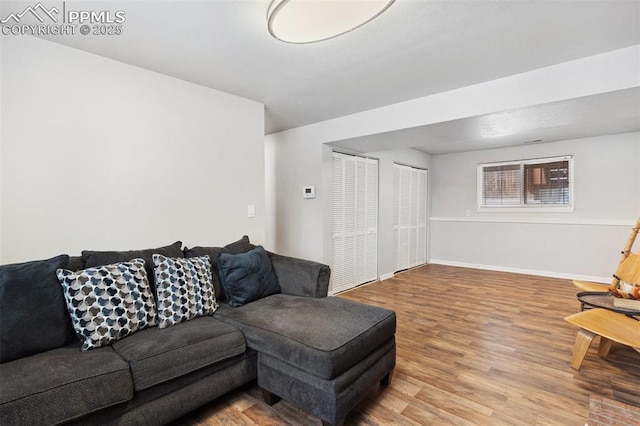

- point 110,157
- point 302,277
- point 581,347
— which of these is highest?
point 110,157

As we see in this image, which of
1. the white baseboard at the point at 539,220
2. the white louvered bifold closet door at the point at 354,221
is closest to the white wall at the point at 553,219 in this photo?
the white baseboard at the point at 539,220

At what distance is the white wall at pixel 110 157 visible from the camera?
76.5 inches

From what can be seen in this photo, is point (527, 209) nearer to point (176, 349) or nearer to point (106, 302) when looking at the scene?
point (176, 349)

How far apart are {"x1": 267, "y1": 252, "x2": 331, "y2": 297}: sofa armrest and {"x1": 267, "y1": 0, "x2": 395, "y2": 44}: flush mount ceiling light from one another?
1.64m

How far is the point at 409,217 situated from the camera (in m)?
5.79

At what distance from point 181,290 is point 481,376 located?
2192 millimetres

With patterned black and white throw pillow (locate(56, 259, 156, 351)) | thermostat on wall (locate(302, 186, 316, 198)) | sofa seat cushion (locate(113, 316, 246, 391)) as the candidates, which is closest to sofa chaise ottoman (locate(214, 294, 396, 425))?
sofa seat cushion (locate(113, 316, 246, 391))

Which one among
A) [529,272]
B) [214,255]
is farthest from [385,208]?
[214,255]

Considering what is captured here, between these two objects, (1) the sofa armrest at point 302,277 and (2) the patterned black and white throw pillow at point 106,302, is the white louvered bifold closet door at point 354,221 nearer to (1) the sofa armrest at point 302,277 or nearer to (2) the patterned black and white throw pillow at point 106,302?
(1) the sofa armrest at point 302,277

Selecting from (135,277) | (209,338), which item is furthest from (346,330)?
(135,277)

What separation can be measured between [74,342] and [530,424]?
2592mm

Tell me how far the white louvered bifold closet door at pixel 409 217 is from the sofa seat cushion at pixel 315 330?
3498 millimetres

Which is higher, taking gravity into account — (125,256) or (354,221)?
(354,221)

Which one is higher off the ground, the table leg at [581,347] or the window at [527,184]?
the window at [527,184]
